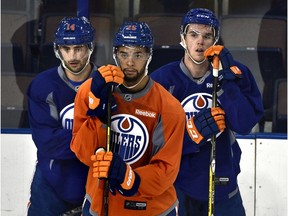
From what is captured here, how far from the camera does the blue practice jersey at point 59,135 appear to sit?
167 inches

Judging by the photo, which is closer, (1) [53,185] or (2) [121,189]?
(2) [121,189]

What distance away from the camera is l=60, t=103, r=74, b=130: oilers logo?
13.9ft

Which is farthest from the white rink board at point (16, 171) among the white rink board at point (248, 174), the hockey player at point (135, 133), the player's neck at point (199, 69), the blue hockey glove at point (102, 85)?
the blue hockey glove at point (102, 85)

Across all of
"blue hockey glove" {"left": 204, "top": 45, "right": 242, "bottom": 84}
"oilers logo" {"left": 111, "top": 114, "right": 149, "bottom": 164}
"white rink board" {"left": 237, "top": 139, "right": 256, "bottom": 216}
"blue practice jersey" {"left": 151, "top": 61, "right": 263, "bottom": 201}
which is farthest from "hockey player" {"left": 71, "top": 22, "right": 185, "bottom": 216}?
"white rink board" {"left": 237, "top": 139, "right": 256, "bottom": 216}

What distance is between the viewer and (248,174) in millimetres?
4848

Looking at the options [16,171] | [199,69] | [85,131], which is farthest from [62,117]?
[16,171]

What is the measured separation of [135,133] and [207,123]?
47 cm

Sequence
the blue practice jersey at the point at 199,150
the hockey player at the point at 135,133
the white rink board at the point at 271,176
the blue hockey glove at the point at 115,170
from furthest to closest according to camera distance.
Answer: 1. the white rink board at the point at 271,176
2. the blue practice jersey at the point at 199,150
3. the hockey player at the point at 135,133
4. the blue hockey glove at the point at 115,170

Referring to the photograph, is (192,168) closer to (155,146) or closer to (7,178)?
(155,146)

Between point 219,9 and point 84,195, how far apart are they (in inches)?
55.7

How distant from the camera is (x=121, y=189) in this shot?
12.3 ft

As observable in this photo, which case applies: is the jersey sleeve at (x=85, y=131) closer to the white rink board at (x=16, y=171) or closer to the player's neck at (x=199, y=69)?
the player's neck at (x=199, y=69)

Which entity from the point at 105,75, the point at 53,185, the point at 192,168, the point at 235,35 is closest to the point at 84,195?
the point at 53,185

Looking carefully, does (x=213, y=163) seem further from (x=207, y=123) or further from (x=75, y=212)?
(x=75, y=212)
